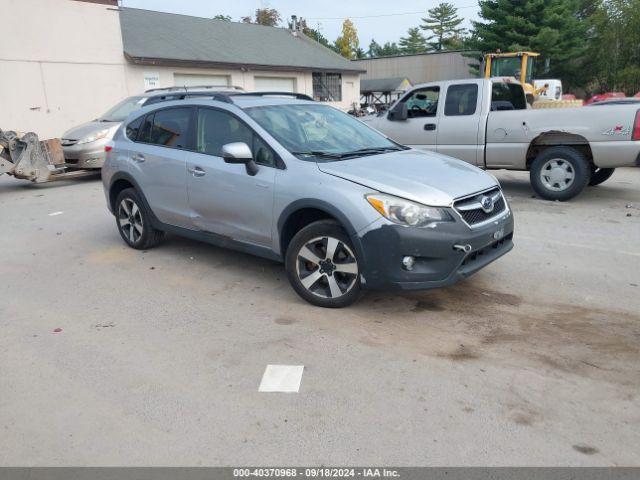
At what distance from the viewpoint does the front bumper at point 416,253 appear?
4.07 metres

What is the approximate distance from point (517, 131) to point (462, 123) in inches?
37.5

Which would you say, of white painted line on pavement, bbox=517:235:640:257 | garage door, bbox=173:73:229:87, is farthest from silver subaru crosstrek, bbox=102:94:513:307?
garage door, bbox=173:73:229:87

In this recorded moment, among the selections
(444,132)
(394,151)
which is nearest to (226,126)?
(394,151)

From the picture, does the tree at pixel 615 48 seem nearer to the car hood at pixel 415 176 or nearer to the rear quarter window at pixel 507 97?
the rear quarter window at pixel 507 97

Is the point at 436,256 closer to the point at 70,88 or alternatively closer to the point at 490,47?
the point at 70,88

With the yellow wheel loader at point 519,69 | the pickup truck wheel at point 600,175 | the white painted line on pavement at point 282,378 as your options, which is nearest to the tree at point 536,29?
the yellow wheel loader at point 519,69

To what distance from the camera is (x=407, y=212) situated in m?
4.10

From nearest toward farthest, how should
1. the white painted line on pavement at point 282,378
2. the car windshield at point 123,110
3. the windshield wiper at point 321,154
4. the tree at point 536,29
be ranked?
the white painted line on pavement at point 282,378 → the windshield wiper at point 321,154 → the car windshield at point 123,110 → the tree at point 536,29

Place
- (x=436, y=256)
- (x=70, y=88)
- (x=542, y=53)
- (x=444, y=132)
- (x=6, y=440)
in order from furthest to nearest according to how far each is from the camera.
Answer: (x=542, y=53) < (x=70, y=88) < (x=444, y=132) < (x=436, y=256) < (x=6, y=440)

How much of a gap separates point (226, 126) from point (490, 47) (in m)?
38.9

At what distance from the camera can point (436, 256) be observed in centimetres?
412

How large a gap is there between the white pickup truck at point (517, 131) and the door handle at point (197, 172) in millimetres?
4988

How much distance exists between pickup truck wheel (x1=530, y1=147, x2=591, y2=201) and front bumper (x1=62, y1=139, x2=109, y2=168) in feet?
28.2

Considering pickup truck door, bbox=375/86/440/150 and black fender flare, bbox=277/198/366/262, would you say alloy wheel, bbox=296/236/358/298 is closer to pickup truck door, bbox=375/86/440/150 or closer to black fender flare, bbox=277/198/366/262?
black fender flare, bbox=277/198/366/262
